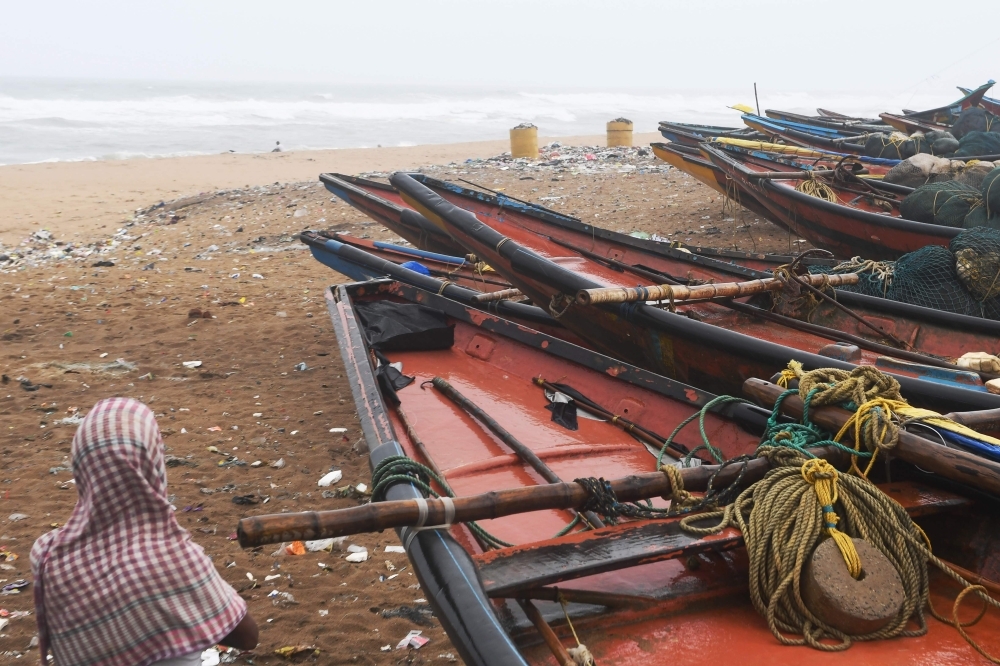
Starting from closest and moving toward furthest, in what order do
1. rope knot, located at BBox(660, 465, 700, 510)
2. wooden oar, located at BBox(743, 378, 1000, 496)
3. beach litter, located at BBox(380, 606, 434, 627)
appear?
1. wooden oar, located at BBox(743, 378, 1000, 496)
2. rope knot, located at BBox(660, 465, 700, 510)
3. beach litter, located at BBox(380, 606, 434, 627)

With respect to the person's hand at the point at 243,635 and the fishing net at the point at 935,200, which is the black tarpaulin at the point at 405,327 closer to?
the person's hand at the point at 243,635

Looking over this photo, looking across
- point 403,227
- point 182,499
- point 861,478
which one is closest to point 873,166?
point 403,227

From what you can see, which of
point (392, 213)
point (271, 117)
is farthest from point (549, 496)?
point (271, 117)

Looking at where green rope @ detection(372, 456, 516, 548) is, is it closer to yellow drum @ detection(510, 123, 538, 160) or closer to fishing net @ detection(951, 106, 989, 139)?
fishing net @ detection(951, 106, 989, 139)

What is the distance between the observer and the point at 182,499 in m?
4.11

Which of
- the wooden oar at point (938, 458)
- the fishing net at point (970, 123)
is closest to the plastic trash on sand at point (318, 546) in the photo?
the wooden oar at point (938, 458)

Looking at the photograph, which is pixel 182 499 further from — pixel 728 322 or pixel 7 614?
pixel 728 322

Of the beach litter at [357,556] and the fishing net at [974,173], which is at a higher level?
the fishing net at [974,173]

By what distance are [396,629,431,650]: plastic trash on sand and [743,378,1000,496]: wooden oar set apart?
1684 millimetres

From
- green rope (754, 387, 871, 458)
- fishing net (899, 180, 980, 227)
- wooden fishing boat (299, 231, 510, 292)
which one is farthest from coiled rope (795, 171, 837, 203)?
green rope (754, 387, 871, 458)

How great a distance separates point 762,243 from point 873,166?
1.73m

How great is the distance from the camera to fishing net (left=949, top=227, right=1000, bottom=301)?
520cm

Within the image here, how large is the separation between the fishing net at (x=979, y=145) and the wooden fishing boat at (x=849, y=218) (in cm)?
310

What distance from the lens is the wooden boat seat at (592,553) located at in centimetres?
218
